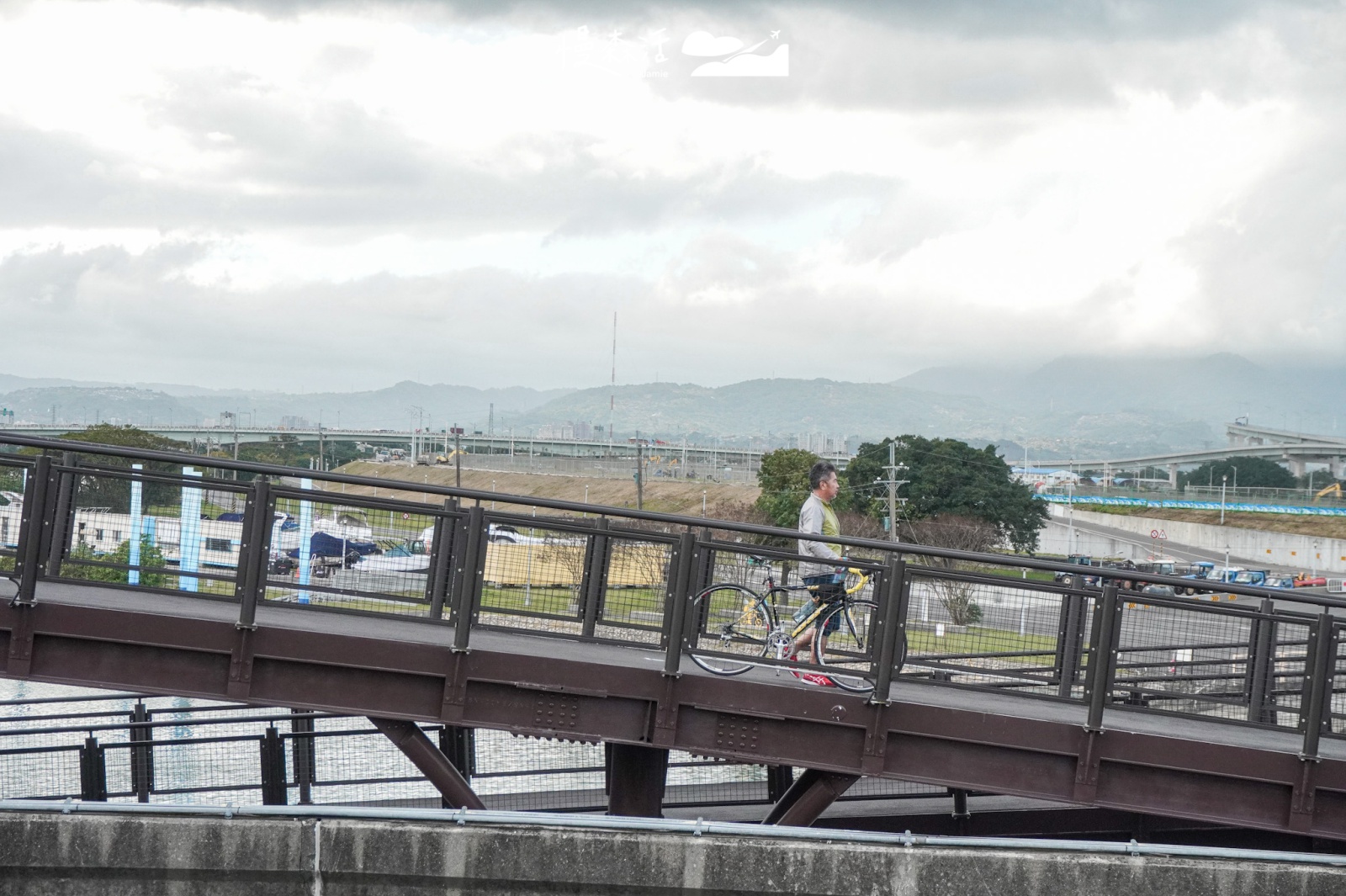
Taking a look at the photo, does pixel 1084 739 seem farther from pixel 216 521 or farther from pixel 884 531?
pixel 884 531

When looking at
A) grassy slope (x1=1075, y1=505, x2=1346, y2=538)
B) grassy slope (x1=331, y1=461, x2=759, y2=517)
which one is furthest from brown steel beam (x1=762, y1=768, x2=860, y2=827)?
grassy slope (x1=1075, y1=505, x2=1346, y2=538)

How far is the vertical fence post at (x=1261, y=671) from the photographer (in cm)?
981

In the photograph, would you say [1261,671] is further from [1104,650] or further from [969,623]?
[969,623]

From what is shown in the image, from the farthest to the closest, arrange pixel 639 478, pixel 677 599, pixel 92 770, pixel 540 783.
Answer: pixel 639 478
pixel 540 783
pixel 92 770
pixel 677 599

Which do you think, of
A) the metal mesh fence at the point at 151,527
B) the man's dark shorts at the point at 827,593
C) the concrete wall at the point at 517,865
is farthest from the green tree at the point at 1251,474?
the metal mesh fence at the point at 151,527

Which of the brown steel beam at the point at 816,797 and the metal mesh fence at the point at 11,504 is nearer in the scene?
the metal mesh fence at the point at 11,504

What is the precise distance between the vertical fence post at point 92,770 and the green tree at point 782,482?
228 ft

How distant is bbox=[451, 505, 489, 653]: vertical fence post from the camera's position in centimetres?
881

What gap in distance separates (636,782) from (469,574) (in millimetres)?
2525

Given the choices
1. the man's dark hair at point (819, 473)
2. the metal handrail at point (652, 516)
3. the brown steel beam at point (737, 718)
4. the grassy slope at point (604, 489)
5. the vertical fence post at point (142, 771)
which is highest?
the man's dark hair at point (819, 473)

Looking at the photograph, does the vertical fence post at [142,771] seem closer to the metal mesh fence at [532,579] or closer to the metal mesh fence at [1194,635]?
the metal mesh fence at [532,579]

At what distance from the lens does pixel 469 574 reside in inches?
353

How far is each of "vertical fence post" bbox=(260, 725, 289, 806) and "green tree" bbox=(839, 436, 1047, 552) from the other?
254ft

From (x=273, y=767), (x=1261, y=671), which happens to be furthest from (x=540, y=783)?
(x=1261, y=671)
